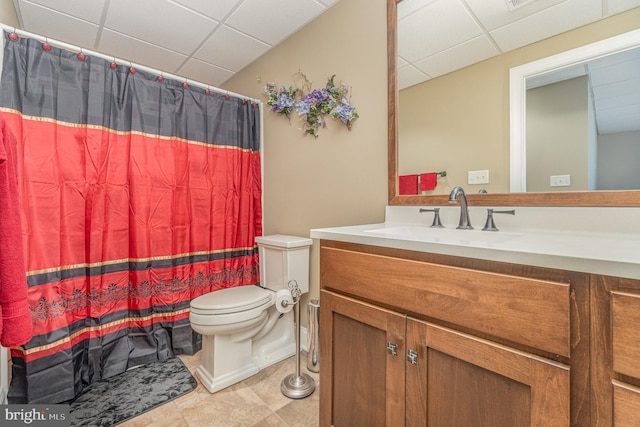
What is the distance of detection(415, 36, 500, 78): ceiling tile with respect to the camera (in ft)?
4.10

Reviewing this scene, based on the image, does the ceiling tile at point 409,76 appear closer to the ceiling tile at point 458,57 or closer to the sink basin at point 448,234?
the ceiling tile at point 458,57

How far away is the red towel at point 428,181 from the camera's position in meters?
1.39

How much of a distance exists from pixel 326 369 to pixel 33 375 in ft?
4.83

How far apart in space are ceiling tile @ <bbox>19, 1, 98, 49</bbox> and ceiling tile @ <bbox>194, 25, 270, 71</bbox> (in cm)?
70

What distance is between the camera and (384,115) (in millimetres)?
1566

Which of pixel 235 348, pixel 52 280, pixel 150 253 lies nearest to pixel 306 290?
pixel 235 348

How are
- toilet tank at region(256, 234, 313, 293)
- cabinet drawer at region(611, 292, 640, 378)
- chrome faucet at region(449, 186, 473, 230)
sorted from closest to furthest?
cabinet drawer at region(611, 292, 640, 378)
chrome faucet at region(449, 186, 473, 230)
toilet tank at region(256, 234, 313, 293)

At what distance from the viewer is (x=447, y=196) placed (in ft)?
4.38

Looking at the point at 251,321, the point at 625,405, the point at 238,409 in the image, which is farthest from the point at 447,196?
the point at 238,409

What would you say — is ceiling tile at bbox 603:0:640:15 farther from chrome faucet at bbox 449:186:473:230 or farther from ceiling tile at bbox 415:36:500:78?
chrome faucet at bbox 449:186:473:230

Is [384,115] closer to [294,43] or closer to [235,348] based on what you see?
[294,43]

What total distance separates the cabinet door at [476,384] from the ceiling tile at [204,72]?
2.57m

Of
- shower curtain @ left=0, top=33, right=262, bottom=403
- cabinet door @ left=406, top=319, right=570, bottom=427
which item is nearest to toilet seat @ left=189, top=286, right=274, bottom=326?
shower curtain @ left=0, top=33, right=262, bottom=403

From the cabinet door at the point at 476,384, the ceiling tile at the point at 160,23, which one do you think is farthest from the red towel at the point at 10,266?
the ceiling tile at the point at 160,23
